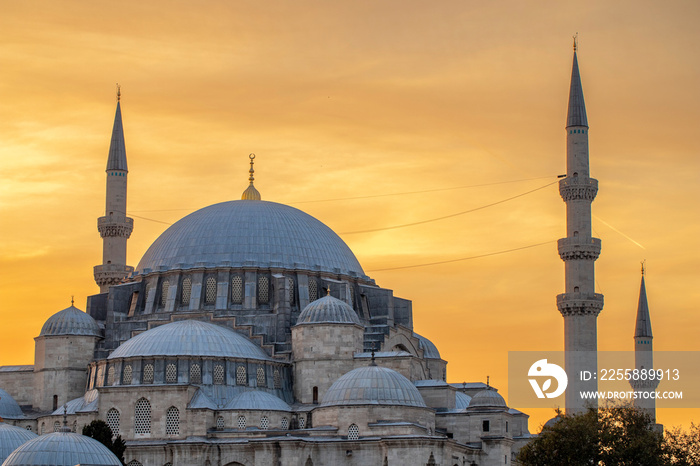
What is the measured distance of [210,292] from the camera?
60594mm

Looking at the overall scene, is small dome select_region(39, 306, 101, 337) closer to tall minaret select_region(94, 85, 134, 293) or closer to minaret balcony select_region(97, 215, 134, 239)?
tall minaret select_region(94, 85, 134, 293)

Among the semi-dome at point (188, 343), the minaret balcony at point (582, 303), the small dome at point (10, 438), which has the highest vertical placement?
the minaret balcony at point (582, 303)

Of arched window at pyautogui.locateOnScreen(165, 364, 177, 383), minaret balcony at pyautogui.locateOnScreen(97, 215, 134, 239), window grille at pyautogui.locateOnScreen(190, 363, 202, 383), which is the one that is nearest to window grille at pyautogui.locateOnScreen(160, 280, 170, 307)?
minaret balcony at pyautogui.locateOnScreen(97, 215, 134, 239)

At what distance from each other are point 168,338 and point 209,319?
4463 mm

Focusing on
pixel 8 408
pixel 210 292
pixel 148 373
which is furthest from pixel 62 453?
pixel 210 292

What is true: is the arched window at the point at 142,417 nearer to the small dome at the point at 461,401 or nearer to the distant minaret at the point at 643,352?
the small dome at the point at 461,401

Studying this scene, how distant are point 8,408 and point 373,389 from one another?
54.1 ft

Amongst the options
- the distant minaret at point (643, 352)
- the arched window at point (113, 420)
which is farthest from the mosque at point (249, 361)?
the distant minaret at point (643, 352)

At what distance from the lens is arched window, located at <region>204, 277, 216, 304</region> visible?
198 feet

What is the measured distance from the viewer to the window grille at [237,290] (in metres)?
60.3

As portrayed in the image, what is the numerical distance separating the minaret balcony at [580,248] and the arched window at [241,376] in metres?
16.7

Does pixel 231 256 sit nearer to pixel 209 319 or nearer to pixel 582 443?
pixel 209 319

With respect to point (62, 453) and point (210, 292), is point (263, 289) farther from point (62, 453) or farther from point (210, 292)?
point (62, 453)

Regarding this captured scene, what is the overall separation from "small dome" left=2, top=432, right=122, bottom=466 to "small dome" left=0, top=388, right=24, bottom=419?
12578 millimetres
